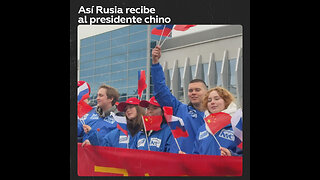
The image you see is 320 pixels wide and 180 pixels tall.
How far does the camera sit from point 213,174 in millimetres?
8203

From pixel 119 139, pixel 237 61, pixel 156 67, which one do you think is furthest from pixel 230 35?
pixel 119 139

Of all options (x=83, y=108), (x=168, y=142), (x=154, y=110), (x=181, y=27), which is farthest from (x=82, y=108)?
(x=181, y=27)

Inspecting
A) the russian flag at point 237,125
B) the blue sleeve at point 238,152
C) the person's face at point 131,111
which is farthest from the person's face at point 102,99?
the blue sleeve at point 238,152

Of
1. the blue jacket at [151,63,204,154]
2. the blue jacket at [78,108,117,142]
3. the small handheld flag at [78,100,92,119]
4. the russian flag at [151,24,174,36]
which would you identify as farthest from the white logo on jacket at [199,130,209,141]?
the small handheld flag at [78,100,92,119]

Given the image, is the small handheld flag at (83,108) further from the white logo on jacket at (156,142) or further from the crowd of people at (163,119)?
the white logo on jacket at (156,142)

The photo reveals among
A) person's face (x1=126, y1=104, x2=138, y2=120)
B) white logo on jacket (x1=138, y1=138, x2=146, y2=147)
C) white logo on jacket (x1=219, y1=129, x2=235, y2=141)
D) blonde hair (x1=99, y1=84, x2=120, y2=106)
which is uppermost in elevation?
blonde hair (x1=99, y1=84, x2=120, y2=106)

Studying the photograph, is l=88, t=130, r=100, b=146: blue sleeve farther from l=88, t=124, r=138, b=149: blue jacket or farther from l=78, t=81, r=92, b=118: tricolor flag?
l=78, t=81, r=92, b=118: tricolor flag

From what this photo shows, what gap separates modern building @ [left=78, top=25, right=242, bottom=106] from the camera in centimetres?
812

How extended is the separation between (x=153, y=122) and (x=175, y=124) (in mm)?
363

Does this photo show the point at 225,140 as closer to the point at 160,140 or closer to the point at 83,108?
the point at 160,140

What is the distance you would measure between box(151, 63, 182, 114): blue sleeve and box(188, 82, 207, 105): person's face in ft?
0.72

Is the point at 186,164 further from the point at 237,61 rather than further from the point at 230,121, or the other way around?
the point at 237,61

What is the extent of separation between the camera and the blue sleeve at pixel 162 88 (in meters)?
8.22

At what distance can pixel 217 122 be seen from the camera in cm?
812
